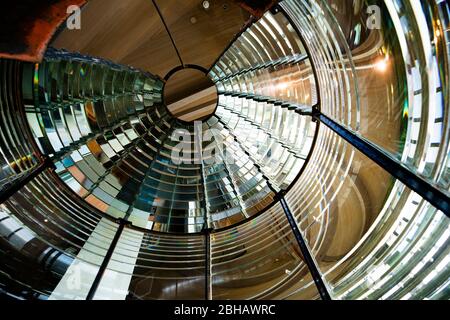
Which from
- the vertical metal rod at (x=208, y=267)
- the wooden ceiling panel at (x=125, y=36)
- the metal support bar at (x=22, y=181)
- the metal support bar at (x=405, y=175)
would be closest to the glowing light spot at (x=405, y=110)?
the metal support bar at (x=405, y=175)

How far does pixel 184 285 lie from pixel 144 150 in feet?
2.94

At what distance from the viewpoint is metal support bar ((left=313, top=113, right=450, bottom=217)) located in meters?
0.80

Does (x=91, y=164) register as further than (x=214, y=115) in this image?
No

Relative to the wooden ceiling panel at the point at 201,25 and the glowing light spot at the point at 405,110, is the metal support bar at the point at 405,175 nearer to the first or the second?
the glowing light spot at the point at 405,110

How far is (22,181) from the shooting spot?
1429mm

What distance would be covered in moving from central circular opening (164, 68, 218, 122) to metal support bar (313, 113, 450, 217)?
1.45 m

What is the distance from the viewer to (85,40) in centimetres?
198

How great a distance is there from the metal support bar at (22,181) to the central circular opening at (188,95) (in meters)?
1.12

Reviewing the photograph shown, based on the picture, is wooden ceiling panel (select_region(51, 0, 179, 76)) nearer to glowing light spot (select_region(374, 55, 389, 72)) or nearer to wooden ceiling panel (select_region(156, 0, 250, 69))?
wooden ceiling panel (select_region(156, 0, 250, 69))

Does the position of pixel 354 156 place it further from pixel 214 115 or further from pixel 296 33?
pixel 214 115

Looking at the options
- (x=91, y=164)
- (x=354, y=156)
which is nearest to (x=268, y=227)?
(x=354, y=156)

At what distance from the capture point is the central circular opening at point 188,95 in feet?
8.51

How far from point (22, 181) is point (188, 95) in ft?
4.65
